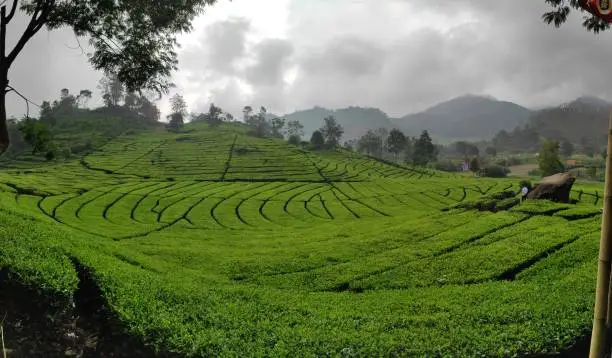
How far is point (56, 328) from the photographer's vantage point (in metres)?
8.55

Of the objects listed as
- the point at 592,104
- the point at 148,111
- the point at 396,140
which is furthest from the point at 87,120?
the point at 592,104

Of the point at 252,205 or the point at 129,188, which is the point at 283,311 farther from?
the point at 129,188

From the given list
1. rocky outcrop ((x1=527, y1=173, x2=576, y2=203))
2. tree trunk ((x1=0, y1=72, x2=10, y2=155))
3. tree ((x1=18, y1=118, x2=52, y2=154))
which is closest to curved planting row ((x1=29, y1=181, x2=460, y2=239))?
rocky outcrop ((x1=527, y1=173, x2=576, y2=203))

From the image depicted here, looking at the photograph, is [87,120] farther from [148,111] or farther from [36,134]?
[36,134]

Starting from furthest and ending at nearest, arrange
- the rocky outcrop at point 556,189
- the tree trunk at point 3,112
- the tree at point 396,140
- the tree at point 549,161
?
the tree at point 396,140 < the tree at point 549,161 < the rocky outcrop at point 556,189 < the tree trunk at point 3,112

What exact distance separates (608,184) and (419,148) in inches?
3769

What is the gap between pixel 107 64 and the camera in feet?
41.4

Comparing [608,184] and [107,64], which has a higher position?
[107,64]

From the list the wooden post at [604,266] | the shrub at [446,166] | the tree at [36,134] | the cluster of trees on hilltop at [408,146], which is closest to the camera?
the wooden post at [604,266]

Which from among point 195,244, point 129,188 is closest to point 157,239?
point 195,244

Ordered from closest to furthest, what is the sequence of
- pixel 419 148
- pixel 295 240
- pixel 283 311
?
pixel 283 311 → pixel 295 240 → pixel 419 148

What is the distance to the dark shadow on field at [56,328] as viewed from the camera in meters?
8.06

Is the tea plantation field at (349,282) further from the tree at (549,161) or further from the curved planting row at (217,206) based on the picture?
the tree at (549,161)

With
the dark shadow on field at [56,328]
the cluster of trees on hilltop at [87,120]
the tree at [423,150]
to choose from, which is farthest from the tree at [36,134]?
the tree at [423,150]
